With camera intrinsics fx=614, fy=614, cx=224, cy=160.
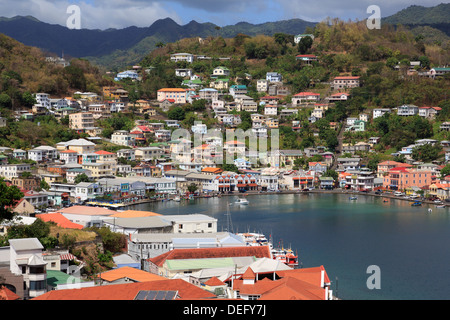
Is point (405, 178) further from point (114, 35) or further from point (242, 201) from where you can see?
point (114, 35)

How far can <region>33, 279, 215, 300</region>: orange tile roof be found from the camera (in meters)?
3.62

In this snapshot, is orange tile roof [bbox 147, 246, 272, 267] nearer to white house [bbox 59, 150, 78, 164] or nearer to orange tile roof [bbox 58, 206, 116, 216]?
orange tile roof [bbox 58, 206, 116, 216]

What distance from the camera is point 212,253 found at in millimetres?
6816

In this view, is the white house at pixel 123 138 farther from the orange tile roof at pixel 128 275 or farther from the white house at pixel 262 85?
the orange tile roof at pixel 128 275

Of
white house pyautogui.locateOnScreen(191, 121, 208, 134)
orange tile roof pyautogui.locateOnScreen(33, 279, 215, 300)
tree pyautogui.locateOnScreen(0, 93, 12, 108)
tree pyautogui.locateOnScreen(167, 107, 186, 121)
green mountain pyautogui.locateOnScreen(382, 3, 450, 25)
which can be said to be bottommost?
orange tile roof pyautogui.locateOnScreen(33, 279, 215, 300)

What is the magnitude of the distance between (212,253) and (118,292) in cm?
286

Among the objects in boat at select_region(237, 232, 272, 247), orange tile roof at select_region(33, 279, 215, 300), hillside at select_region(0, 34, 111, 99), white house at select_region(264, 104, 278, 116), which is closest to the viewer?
orange tile roof at select_region(33, 279, 215, 300)

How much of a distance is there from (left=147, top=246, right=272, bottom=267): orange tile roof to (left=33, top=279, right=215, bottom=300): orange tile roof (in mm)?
2058

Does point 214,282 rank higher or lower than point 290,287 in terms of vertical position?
lower

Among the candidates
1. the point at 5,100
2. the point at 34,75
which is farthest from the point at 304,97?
the point at 5,100

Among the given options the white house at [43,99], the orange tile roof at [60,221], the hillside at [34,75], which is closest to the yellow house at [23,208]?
the orange tile roof at [60,221]

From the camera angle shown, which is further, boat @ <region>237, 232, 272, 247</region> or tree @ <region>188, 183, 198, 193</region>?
tree @ <region>188, 183, 198, 193</region>

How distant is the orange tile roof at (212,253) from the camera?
6.74 m

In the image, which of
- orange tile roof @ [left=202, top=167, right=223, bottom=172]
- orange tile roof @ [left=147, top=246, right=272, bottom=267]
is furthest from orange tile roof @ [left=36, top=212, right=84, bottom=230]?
orange tile roof @ [left=202, top=167, right=223, bottom=172]
